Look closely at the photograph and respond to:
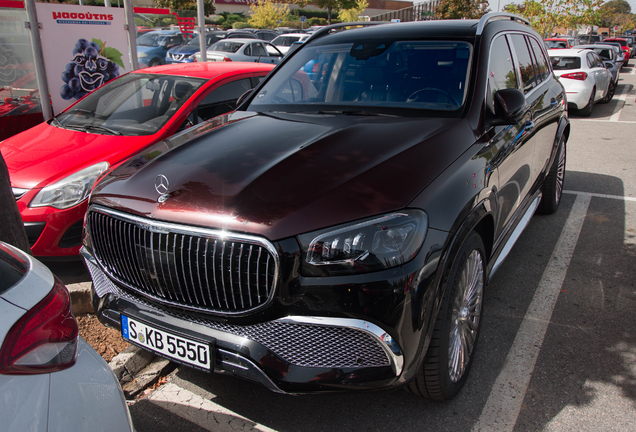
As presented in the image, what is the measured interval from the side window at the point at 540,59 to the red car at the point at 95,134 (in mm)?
2882

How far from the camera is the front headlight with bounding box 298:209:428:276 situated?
1962 mm

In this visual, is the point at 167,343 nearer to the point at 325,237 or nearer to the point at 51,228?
the point at 325,237

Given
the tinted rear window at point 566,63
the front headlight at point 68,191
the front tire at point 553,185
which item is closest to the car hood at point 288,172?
the front headlight at point 68,191

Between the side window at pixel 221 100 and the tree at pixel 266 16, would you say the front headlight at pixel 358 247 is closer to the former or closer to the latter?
the side window at pixel 221 100

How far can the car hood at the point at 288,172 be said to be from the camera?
204 cm

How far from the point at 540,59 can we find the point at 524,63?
32.3 inches

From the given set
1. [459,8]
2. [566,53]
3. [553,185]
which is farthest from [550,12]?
[553,185]

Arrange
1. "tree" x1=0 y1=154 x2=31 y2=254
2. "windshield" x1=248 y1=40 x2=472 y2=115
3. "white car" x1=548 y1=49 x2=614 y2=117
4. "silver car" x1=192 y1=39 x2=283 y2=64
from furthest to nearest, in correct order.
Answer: "silver car" x1=192 y1=39 x2=283 y2=64
"white car" x1=548 y1=49 x2=614 y2=117
"windshield" x1=248 y1=40 x2=472 y2=115
"tree" x1=0 y1=154 x2=31 y2=254

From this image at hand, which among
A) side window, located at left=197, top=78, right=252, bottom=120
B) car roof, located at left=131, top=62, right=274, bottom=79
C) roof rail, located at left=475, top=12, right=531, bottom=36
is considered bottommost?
side window, located at left=197, top=78, right=252, bottom=120

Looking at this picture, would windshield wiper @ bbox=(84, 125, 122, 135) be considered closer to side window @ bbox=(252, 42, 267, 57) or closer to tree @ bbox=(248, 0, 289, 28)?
side window @ bbox=(252, 42, 267, 57)

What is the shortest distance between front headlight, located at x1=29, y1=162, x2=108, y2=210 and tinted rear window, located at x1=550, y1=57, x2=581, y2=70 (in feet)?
39.0

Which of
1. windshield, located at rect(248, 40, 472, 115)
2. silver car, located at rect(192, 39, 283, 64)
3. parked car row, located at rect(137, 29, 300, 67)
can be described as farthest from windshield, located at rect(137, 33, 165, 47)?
windshield, located at rect(248, 40, 472, 115)

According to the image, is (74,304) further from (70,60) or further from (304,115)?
(70,60)

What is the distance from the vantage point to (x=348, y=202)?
81.0 inches
